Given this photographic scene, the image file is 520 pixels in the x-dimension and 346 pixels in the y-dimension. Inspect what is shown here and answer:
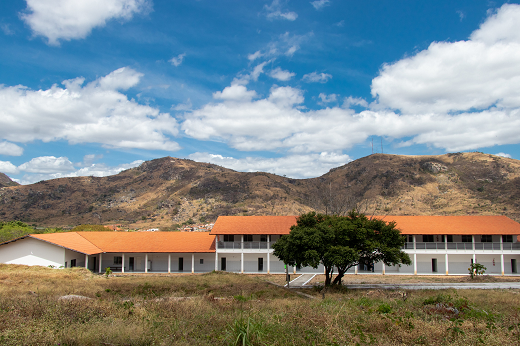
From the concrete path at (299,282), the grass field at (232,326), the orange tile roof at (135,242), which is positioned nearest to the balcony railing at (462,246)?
the concrete path at (299,282)

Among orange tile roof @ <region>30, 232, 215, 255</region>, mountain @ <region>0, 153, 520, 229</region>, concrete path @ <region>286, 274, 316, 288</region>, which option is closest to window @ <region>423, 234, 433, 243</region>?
concrete path @ <region>286, 274, 316, 288</region>

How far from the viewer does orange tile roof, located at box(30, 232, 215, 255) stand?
35719 millimetres

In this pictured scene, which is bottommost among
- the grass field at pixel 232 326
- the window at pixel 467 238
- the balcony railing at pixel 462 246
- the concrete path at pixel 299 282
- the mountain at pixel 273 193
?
the concrete path at pixel 299 282

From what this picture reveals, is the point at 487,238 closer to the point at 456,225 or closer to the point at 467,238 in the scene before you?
the point at 467,238

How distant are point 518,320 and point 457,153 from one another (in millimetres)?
102062

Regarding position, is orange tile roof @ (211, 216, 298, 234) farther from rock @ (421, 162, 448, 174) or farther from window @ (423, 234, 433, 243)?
rock @ (421, 162, 448, 174)

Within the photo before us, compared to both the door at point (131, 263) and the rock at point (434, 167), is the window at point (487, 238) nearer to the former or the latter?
the door at point (131, 263)

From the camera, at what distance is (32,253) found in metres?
33.5

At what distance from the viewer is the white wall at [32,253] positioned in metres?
33.2

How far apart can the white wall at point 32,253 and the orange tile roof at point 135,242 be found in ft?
2.97

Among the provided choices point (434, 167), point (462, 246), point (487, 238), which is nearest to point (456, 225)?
point (462, 246)

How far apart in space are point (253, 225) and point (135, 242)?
14.0 m

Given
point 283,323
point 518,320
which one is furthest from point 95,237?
point 518,320

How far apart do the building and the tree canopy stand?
37.8 ft
